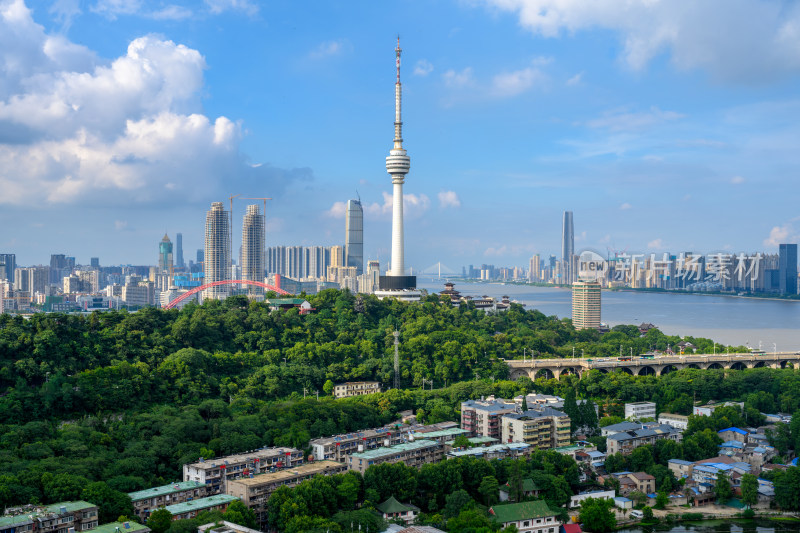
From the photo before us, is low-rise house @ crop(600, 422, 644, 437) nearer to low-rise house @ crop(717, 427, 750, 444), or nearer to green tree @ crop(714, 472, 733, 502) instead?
low-rise house @ crop(717, 427, 750, 444)

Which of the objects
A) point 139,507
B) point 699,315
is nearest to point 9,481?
point 139,507

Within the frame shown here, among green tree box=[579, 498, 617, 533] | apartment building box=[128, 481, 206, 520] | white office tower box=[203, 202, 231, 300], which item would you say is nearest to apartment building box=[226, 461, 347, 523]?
apartment building box=[128, 481, 206, 520]

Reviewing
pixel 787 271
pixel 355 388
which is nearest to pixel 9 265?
pixel 355 388

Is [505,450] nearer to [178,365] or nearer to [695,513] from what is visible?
[695,513]

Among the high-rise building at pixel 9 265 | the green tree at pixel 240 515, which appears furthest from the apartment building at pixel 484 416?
the high-rise building at pixel 9 265

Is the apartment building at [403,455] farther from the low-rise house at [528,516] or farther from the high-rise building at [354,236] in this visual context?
the high-rise building at [354,236]

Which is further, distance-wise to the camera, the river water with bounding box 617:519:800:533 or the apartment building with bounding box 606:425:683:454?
the apartment building with bounding box 606:425:683:454
